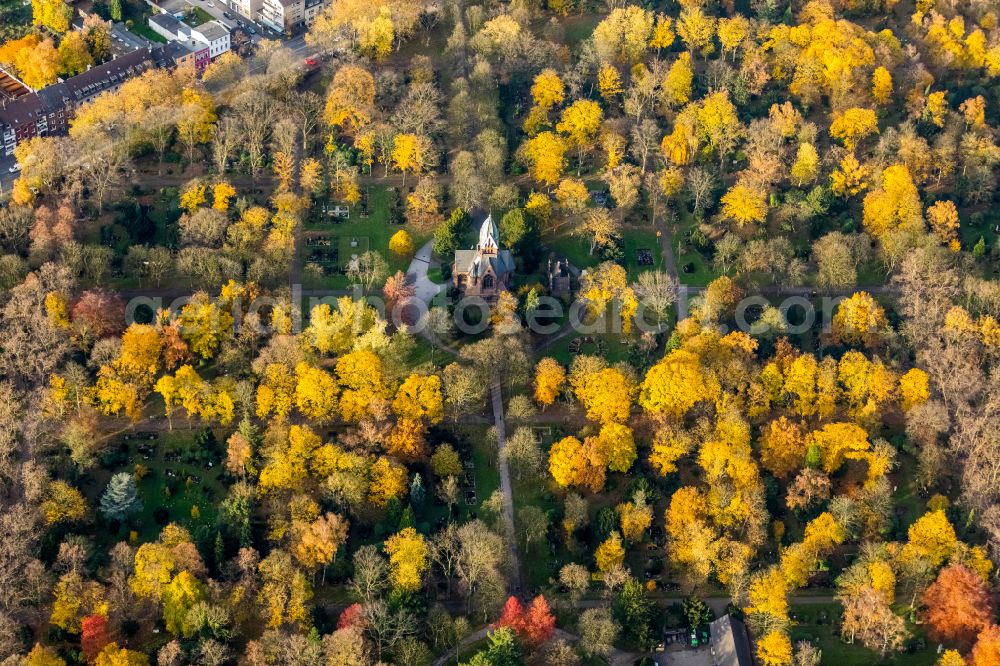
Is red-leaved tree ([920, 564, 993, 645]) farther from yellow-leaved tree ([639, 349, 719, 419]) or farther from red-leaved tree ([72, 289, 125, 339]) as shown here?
red-leaved tree ([72, 289, 125, 339])

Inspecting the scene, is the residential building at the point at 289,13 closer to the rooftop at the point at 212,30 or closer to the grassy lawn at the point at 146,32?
the rooftop at the point at 212,30

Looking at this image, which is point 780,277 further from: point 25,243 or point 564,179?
point 25,243

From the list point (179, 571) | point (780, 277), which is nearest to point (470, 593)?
point (179, 571)

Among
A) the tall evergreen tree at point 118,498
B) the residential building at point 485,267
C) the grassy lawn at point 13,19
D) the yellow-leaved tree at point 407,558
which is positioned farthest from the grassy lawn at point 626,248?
the grassy lawn at point 13,19

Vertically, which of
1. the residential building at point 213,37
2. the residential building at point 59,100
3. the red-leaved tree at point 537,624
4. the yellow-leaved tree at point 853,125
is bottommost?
the red-leaved tree at point 537,624

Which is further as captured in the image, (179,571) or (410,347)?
(410,347)

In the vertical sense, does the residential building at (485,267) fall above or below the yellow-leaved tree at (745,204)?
below
